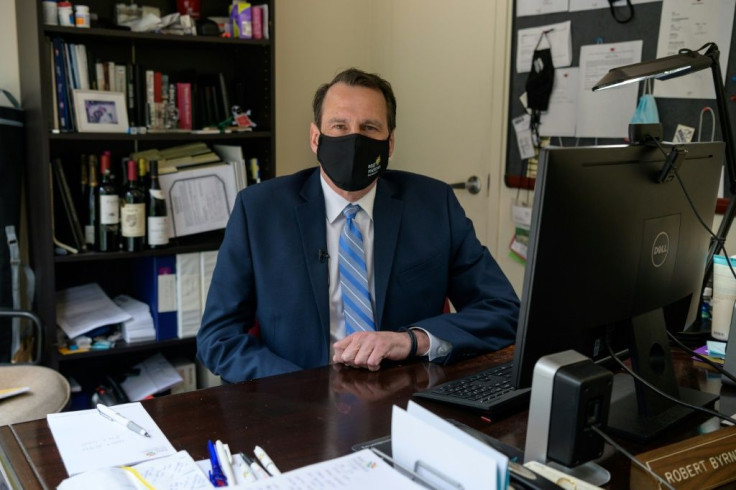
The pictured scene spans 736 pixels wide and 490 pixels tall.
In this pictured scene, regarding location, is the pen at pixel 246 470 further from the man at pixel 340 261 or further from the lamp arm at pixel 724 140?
the lamp arm at pixel 724 140

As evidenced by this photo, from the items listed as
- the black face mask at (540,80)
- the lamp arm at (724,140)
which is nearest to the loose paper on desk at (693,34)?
the black face mask at (540,80)

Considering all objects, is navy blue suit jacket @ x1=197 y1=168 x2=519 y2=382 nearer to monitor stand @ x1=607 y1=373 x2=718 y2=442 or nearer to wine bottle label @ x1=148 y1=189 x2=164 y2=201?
monitor stand @ x1=607 y1=373 x2=718 y2=442

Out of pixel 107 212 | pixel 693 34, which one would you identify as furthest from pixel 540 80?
pixel 107 212

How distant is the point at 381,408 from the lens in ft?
4.21

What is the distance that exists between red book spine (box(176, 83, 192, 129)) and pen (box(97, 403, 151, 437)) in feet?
6.48

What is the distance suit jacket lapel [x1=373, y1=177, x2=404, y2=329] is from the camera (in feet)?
5.90

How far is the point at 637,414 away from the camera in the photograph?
4.09 feet

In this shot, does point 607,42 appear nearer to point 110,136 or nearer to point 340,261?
point 340,261

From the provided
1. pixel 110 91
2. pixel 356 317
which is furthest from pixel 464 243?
pixel 110 91

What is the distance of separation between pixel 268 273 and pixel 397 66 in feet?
7.09

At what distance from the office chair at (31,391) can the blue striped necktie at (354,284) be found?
1.00m

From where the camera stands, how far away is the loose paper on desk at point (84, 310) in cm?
279

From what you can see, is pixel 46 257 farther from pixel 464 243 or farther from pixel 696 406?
pixel 696 406

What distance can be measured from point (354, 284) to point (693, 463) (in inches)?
36.7
